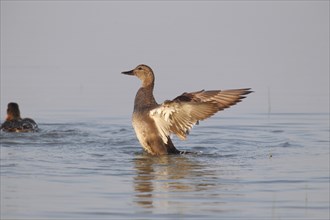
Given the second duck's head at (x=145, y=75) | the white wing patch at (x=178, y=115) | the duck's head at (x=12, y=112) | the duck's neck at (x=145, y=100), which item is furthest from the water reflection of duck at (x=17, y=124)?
the white wing patch at (x=178, y=115)

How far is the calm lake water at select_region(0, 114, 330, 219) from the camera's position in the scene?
27.5 feet

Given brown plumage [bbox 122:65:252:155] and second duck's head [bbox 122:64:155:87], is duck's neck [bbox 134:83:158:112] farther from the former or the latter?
second duck's head [bbox 122:64:155:87]

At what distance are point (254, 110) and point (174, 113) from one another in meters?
4.31

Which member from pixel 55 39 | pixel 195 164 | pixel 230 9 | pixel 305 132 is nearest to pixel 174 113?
pixel 195 164

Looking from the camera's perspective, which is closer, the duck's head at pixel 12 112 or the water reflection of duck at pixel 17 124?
the water reflection of duck at pixel 17 124

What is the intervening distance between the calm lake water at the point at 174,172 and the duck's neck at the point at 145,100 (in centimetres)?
59

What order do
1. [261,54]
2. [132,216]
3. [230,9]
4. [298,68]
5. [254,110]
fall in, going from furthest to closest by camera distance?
[230,9] → [261,54] → [298,68] → [254,110] → [132,216]

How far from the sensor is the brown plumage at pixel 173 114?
11656mm

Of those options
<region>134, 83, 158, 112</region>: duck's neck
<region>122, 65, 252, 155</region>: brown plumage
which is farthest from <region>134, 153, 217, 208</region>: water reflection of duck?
<region>134, 83, 158, 112</region>: duck's neck

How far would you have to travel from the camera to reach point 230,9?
32.2m

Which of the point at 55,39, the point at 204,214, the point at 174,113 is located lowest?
the point at 204,214

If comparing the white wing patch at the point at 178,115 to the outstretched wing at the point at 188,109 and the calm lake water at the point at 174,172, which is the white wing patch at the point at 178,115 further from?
the calm lake water at the point at 174,172

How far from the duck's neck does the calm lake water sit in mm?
589

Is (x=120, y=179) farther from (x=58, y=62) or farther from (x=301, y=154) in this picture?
(x=58, y=62)
